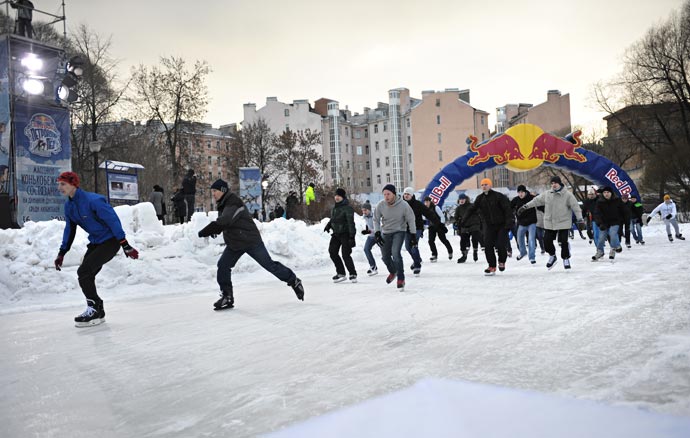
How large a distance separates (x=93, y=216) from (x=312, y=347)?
3.31 m

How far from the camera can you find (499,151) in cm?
2214

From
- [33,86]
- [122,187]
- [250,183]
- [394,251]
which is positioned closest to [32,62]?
[33,86]

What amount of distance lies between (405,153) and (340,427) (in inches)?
2864

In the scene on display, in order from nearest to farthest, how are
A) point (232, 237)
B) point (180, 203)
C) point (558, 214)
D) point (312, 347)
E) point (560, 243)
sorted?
1. point (312, 347)
2. point (232, 237)
3. point (560, 243)
4. point (558, 214)
5. point (180, 203)

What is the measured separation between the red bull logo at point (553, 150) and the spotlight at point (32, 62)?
17.2 m

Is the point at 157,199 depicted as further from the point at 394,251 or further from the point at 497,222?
the point at 497,222

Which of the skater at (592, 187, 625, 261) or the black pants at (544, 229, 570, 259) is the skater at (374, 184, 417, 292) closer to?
the black pants at (544, 229, 570, 259)

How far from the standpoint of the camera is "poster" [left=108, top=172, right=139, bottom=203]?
61.9 ft

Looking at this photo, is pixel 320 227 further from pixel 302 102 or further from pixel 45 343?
pixel 302 102

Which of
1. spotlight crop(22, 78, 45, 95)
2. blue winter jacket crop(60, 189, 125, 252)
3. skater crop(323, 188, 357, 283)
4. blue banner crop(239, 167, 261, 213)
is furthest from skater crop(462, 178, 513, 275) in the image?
blue banner crop(239, 167, 261, 213)

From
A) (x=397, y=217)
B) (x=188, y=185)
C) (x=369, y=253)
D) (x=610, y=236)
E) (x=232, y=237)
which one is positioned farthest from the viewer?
(x=188, y=185)

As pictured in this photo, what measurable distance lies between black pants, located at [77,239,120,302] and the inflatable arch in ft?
54.4

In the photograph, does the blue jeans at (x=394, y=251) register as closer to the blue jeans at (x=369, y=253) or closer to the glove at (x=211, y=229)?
the blue jeans at (x=369, y=253)

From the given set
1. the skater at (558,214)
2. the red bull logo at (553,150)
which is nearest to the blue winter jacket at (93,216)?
the skater at (558,214)
